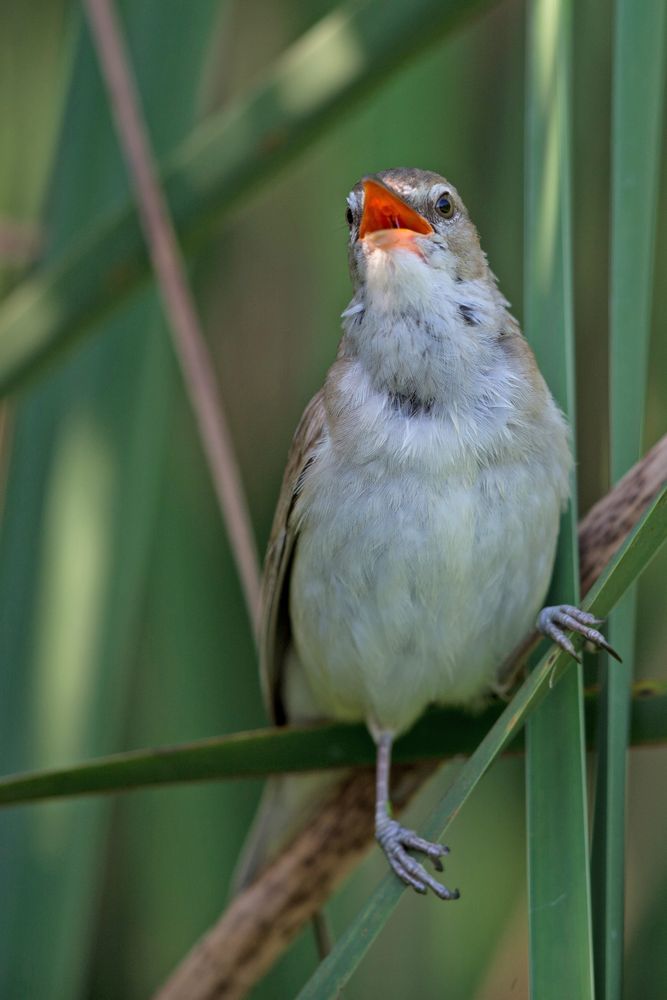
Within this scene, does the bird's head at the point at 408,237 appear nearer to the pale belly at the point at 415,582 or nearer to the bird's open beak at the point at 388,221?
the bird's open beak at the point at 388,221

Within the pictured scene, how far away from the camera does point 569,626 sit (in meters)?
1.63

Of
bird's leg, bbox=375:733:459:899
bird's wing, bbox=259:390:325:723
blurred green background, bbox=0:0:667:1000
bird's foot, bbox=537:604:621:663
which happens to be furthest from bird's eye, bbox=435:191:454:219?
bird's leg, bbox=375:733:459:899

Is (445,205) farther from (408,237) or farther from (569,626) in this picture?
(569,626)

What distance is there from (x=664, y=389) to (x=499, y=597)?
0.77 metres

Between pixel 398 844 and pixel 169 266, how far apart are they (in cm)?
98

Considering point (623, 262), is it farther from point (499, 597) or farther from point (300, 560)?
point (300, 560)

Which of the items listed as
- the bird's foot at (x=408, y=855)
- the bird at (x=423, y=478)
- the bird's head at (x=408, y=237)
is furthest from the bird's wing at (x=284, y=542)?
the bird's foot at (x=408, y=855)

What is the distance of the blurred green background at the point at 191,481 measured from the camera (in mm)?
2172

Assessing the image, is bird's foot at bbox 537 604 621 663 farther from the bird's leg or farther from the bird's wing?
the bird's wing

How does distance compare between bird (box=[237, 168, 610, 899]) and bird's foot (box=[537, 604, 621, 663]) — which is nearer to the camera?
bird's foot (box=[537, 604, 621, 663])

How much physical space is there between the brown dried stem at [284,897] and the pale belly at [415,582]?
94mm

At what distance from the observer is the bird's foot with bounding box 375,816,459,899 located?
1.54 meters

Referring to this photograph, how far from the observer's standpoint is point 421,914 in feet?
8.50

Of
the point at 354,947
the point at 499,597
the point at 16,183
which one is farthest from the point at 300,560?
the point at 16,183
